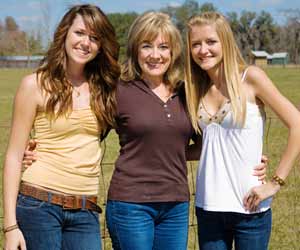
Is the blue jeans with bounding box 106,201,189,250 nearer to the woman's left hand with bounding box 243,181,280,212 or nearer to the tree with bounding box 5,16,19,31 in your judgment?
the woman's left hand with bounding box 243,181,280,212

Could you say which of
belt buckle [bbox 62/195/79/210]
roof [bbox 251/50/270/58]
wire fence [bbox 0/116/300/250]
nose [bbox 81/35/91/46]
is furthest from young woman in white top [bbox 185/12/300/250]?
roof [bbox 251/50/270/58]

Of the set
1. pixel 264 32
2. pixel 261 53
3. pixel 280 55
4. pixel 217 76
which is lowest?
pixel 280 55

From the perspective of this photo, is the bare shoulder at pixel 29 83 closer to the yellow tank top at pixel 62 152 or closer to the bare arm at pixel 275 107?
the yellow tank top at pixel 62 152

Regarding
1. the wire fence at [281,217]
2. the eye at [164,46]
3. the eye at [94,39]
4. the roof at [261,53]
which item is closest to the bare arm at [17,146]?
the eye at [94,39]

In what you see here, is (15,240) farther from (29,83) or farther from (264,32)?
(264,32)

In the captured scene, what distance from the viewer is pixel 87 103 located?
3004mm

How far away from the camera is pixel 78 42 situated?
2.97 metres

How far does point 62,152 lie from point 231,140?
88cm

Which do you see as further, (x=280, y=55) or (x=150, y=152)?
(x=280, y=55)

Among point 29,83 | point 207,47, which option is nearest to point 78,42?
point 29,83

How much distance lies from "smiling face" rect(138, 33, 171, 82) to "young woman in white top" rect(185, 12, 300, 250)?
162 mm

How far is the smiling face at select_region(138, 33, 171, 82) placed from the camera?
10.3ft

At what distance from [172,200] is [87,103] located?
0.72m

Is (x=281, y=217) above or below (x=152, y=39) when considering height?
below
